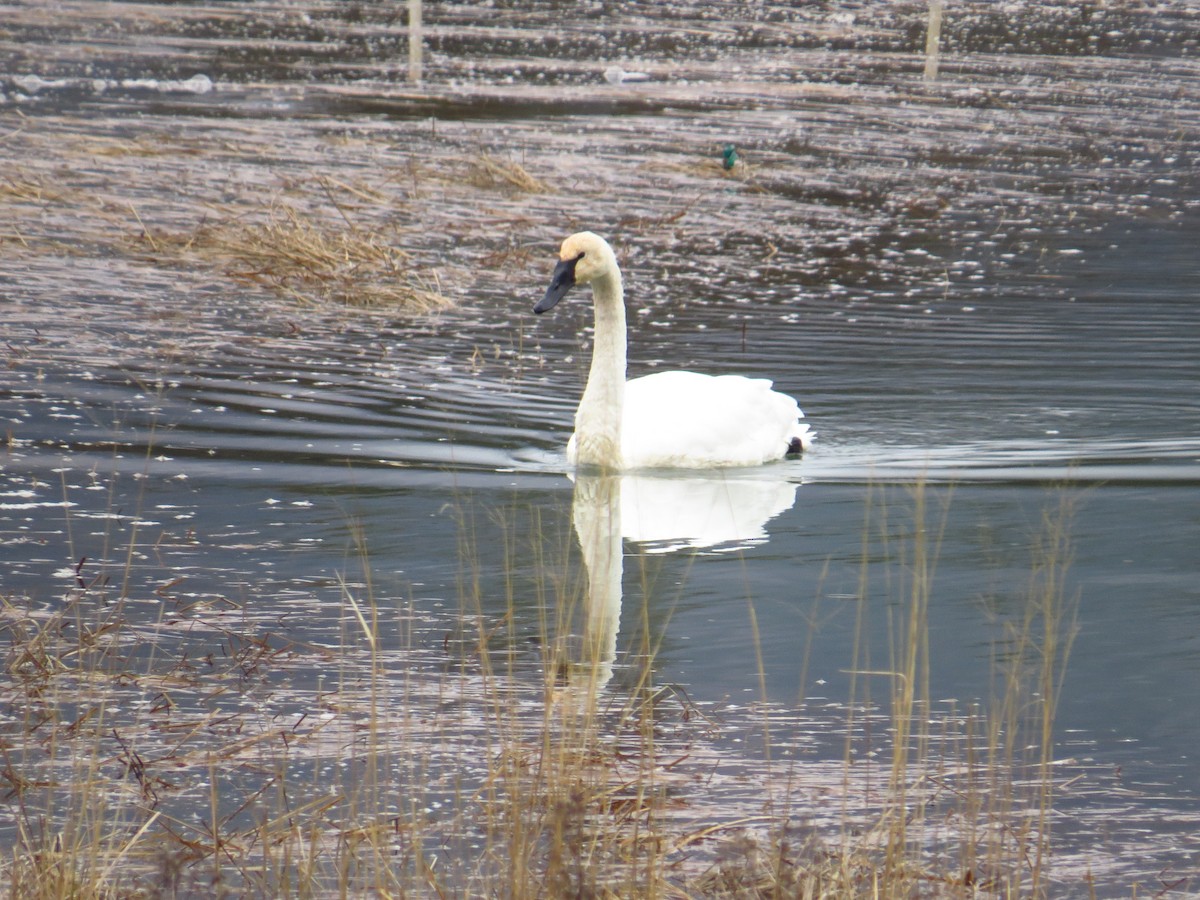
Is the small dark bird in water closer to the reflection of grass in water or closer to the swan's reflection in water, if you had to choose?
the swan's reflection in water

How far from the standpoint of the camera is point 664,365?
1128cm

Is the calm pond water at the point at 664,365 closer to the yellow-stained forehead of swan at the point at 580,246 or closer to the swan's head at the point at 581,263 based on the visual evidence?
the swan's head at the point at 581,263

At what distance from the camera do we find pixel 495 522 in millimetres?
7328

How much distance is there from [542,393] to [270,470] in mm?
2300

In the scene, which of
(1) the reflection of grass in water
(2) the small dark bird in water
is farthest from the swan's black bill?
(2) the small dark bird in water

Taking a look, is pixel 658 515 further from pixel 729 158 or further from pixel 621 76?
pixel 621 76

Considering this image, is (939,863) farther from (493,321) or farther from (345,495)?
(493,321)

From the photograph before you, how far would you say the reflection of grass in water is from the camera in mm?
3834

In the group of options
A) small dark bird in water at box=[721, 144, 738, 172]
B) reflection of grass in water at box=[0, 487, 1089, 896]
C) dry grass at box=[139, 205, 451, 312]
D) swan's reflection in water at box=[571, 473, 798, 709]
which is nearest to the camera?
reflection of grass in water at box=[0, 487, 1089, 896]

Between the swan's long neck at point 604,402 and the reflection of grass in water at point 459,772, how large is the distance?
85.2 inches

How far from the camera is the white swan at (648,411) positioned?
848cm

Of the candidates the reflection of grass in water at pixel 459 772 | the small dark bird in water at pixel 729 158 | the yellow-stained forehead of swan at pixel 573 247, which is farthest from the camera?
the small dark bird in water at pixel 729 158

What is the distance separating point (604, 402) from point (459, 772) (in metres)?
4.10

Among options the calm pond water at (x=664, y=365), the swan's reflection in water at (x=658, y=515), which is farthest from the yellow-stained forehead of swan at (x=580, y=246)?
the swan's reflection in water at (x=658, y=515)
